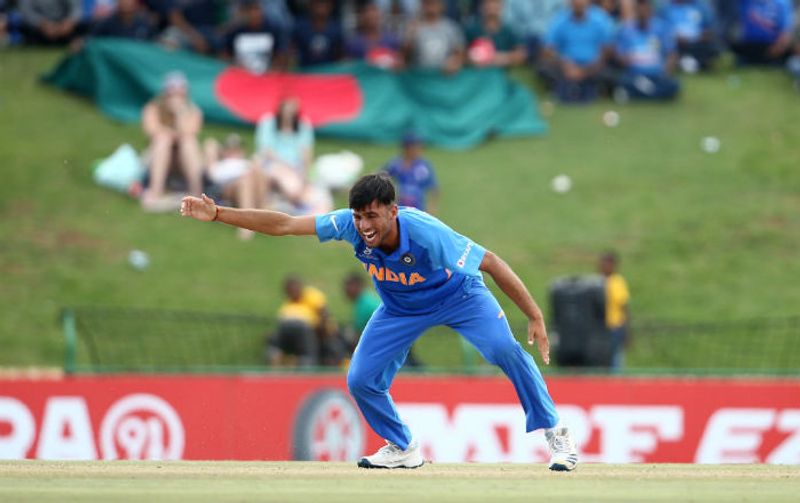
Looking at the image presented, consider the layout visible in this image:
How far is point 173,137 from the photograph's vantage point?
1897 centimetres

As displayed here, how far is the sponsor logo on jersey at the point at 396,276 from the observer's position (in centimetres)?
857

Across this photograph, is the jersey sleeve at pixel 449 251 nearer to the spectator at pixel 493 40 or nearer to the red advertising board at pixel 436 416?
the red advertising board at pixel 436 416

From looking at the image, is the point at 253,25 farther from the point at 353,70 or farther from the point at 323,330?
the point at 323,330

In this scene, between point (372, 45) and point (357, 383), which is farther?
point (372, 45)

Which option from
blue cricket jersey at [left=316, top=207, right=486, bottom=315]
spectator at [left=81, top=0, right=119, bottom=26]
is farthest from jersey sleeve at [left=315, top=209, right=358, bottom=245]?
spectator at [left=81, top=0, right=119, bottom=26]

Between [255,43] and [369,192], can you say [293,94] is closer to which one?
[255,43]

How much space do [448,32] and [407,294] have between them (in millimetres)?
13800

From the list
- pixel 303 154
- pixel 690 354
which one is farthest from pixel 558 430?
pixel 303 154

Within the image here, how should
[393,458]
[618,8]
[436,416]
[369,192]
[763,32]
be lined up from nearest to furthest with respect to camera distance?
[369,192]
[393,458]
[436,416]
[618,8]
[763,32]

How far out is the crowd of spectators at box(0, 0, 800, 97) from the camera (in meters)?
21.8

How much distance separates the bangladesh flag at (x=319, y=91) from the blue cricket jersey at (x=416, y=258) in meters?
12.5

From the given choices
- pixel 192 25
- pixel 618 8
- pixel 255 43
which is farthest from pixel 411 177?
pixel 618 8

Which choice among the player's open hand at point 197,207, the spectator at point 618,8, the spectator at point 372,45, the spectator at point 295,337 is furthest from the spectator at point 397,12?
the player's open hand at point 197,207

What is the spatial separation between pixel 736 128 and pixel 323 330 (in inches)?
372
